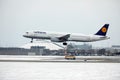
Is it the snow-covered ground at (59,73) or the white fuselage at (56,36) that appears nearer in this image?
the snow-covered ground at (59,73)

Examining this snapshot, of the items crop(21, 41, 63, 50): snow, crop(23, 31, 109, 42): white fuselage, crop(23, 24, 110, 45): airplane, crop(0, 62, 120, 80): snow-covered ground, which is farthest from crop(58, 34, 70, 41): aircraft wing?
crop(0, 62, 120, 80): snow-covered ground

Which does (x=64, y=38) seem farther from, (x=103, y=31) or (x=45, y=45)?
(x=45, y=45)

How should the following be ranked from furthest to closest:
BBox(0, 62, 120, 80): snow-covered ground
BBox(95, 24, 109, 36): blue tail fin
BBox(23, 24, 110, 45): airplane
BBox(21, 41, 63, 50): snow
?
BBox(21, 41, 63, 50): snow, BBox(95, 24, 109, 36): blue tail fin, BBox(23, 24, 110, 45): airplane, BBox(0, 62, 120, 80): snow-covered ground

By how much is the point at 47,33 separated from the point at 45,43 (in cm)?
7218

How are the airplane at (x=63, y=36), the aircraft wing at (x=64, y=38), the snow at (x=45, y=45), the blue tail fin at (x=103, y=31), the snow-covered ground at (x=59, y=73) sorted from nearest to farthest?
the snow-covered ground at (x=59, y=73) < the airplane at (x=63, y=36) < the aircraft wing at (x=64, y=38) < the blue tail fin at (x=103, y=31) < the snow at (x=45, y=45)

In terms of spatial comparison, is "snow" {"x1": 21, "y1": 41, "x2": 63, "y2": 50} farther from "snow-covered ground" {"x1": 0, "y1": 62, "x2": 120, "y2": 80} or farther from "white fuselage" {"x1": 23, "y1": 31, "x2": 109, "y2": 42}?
"snow-covered ground" {"x1": 0, "y1": 62, "x2": 120, "y2": 80}

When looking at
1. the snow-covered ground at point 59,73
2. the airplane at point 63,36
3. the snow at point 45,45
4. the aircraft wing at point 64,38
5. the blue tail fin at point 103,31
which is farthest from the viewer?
the snow at point 45,45

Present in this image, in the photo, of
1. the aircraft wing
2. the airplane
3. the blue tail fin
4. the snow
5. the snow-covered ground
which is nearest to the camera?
the snow-covered ground

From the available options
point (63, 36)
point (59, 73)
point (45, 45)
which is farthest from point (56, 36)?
point (59, 73)

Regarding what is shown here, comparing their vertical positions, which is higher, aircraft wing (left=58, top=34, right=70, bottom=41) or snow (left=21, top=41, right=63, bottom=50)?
snow (left=21, top=41, right=63, bottom=50)

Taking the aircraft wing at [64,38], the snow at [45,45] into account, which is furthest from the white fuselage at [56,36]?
the snow at [45,45]

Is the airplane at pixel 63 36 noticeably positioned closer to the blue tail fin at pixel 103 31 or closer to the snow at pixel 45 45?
the blue tail fin at pixel 103 31

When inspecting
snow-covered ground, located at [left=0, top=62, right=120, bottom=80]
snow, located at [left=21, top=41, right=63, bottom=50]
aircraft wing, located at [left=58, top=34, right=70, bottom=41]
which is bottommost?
snow-covered ground, located at [left=0, top=62, right=120, bottom=80]

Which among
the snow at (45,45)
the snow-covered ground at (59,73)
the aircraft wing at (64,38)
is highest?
the snow at (45,45)
